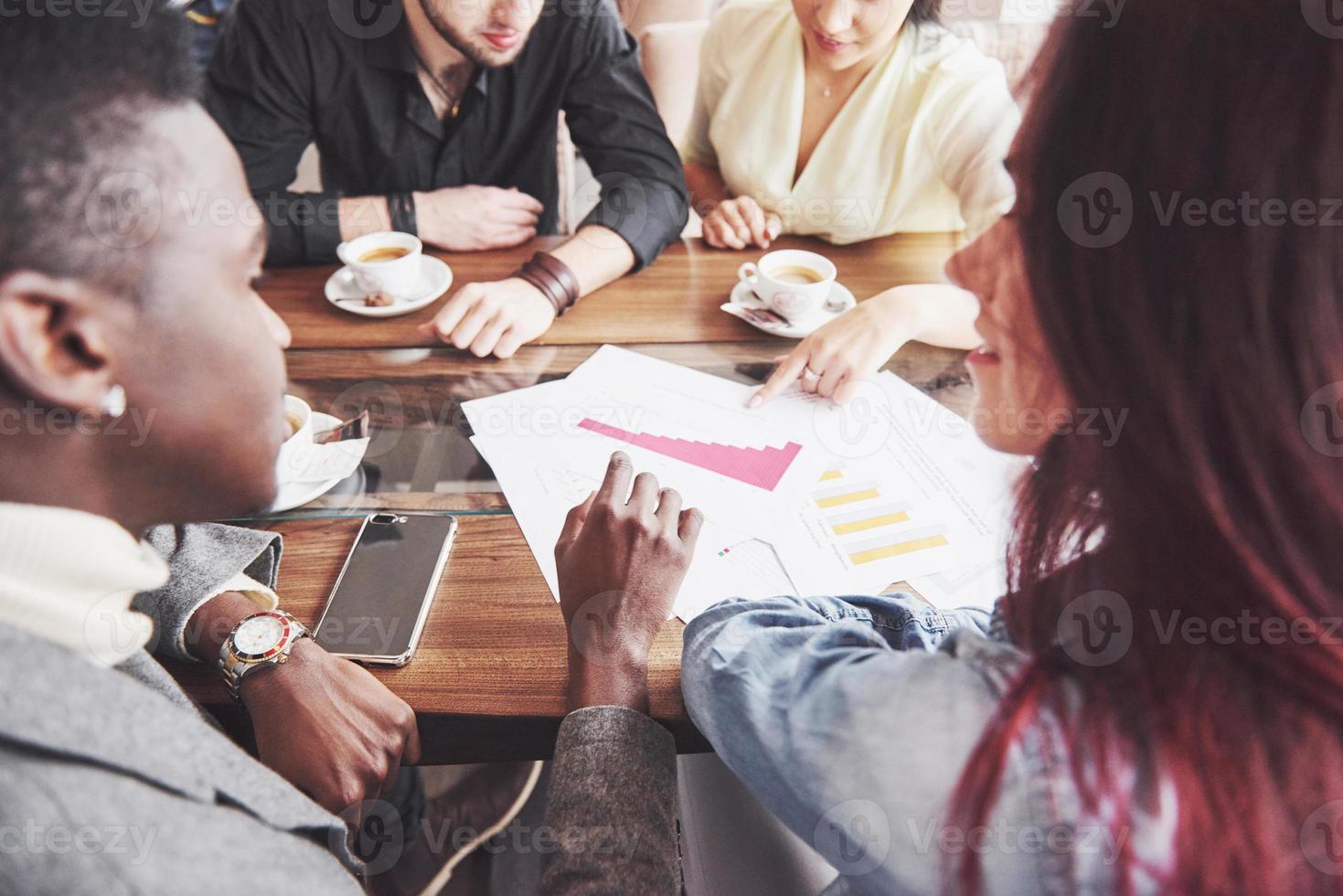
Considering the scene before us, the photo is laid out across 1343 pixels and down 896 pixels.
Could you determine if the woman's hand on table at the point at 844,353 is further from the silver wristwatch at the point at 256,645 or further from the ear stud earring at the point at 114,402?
the ear stud earring at the point at 114,402

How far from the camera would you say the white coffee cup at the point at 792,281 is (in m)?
1.15

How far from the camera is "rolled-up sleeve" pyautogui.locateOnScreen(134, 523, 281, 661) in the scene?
2.34 feet

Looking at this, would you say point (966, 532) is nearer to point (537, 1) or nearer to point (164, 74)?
point (164, 74)

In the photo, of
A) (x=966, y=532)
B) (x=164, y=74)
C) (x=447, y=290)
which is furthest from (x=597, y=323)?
(x=164, y=74)

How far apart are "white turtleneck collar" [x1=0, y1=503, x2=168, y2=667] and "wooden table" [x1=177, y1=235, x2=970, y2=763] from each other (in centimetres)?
22

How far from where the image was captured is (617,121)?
5.12ft

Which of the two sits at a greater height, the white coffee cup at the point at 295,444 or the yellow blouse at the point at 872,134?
the yellow blouse at the point at 872,134

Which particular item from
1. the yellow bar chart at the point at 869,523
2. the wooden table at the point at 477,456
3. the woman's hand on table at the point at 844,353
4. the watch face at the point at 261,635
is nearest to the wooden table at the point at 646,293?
the wooden table at the point at 477,456

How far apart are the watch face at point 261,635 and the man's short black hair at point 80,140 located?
14.0 inches

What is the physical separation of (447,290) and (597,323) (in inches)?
9.9

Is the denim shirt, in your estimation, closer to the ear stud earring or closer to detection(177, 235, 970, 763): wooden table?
detection(177, 235, 970, 763): wooden table

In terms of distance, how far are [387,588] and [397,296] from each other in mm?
589

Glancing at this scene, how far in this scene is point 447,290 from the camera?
1.24 m

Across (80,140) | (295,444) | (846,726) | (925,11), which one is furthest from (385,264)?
(925,11)
